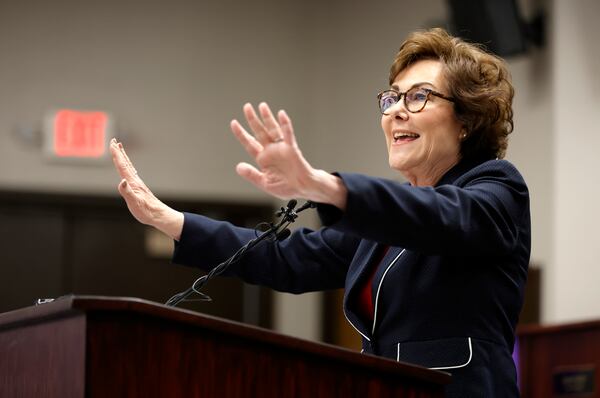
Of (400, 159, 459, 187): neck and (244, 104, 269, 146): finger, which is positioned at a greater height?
(244, 104, 269, 146): finger

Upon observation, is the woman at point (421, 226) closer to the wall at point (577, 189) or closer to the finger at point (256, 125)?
the finger at point (256, 125)

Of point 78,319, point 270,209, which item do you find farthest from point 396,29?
point 78,319

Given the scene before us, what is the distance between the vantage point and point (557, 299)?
4781 mm

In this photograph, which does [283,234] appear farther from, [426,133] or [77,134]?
[77,134]

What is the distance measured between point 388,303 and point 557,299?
312 cm

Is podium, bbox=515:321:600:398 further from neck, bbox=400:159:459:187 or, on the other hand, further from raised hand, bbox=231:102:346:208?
raised hand, bbox=231:102:346:208

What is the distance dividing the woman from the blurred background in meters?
3.70

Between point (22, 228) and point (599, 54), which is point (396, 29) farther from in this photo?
point (22, 228)

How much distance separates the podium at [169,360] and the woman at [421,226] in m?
0.20

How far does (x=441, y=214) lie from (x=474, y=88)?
0.47m

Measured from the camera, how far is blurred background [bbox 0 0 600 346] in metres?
6.12

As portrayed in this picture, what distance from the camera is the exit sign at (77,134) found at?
242 inches

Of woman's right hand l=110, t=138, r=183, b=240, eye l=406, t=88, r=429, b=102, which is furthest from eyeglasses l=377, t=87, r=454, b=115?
woman's right hand l=110, t=138, r=183, b=240

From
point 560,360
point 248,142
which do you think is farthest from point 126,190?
point 560,360
